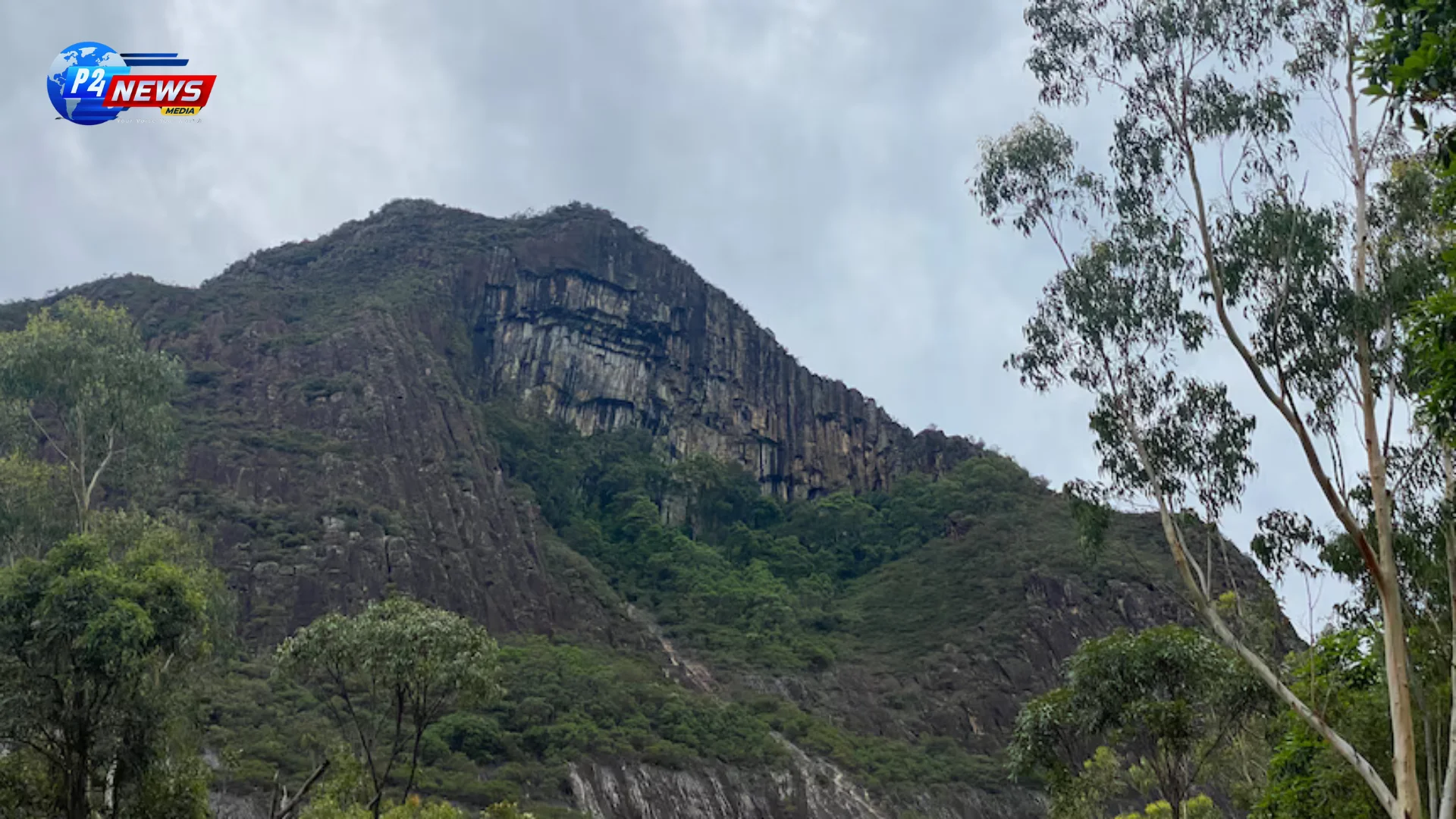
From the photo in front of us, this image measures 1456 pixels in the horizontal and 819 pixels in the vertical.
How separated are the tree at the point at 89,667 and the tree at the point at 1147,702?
15.8m

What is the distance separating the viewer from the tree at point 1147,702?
61.1 feet

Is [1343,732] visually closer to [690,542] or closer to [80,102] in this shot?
[80,102]

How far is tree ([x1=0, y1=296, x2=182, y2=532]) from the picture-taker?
27.4m

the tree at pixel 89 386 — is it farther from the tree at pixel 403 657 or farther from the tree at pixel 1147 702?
the tree at pixel 1147 702

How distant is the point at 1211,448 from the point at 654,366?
85983 millimetres

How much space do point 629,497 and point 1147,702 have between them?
6655cm

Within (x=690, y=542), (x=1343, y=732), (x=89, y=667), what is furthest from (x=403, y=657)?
(x=690, y=542)

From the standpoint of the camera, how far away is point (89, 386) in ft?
91.2

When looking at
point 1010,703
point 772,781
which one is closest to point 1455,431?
point 772,781

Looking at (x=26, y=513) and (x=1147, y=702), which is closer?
(x=1147, y=702)

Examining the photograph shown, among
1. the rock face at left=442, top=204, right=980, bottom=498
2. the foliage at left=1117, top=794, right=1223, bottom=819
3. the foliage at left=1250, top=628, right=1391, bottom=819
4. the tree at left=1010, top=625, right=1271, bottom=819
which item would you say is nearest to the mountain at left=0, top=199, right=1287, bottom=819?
the rock face at left=442, top=204, right=980, bottom=498

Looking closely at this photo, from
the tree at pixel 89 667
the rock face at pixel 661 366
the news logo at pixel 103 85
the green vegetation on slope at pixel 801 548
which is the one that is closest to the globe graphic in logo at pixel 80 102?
the news logo at pixel 103 85

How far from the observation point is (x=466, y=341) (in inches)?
3570

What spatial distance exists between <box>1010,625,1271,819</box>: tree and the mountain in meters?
1.82
